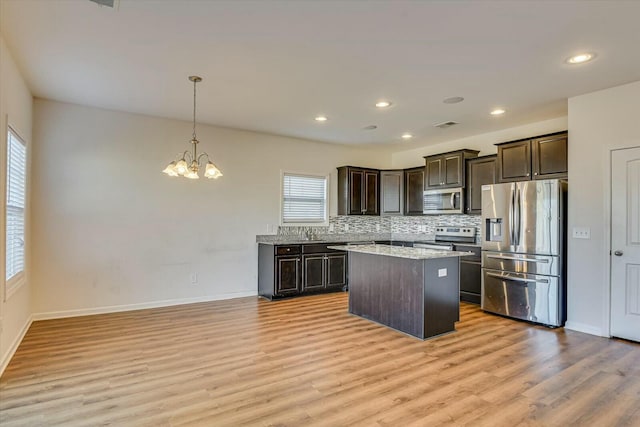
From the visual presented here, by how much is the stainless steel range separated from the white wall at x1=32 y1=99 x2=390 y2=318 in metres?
2.91

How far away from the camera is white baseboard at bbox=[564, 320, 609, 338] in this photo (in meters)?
4.05

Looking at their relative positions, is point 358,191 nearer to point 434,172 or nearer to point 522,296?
point 434,172

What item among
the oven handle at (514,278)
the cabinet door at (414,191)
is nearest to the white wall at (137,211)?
the cabinet door at (414,191)

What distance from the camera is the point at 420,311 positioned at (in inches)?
154

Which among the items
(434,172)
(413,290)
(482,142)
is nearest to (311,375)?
(413,290)

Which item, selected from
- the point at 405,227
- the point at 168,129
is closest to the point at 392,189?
the point at 405,227

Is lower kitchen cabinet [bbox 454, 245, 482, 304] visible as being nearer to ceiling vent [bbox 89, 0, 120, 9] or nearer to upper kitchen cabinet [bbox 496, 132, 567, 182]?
upper kitchen cabinet [bbox 496, 132, 567, 182]

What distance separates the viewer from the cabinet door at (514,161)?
4913 mm

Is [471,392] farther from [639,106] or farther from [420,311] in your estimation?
[639,106]

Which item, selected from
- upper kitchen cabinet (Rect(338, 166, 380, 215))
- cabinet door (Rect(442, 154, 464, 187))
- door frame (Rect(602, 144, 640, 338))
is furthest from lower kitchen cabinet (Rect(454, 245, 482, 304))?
upper kitchen cabinet (Rect(338, 166, 380, 215))

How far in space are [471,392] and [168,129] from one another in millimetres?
4973

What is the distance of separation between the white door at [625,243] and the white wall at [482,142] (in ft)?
4.70

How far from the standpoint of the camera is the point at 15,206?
3682 mm

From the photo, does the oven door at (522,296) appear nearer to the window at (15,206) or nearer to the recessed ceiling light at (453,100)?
the recessed ceiling light at (453,100)
